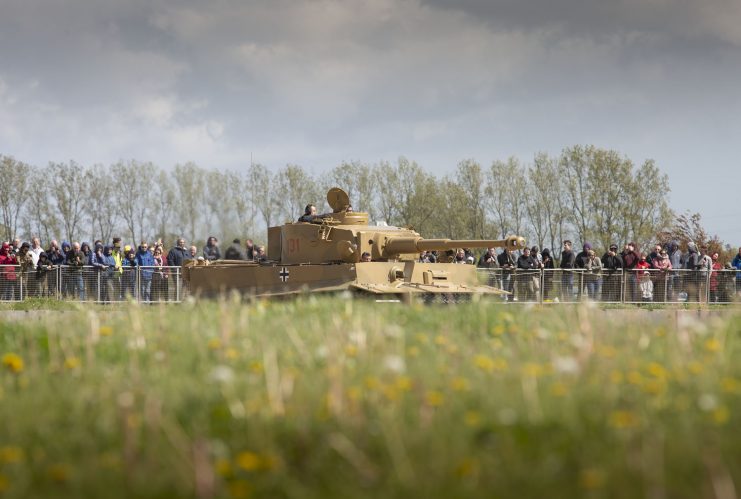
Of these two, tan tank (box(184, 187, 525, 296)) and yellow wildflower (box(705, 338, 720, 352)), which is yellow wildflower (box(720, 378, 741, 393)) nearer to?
yellow wildflower (box(705, 338, 720, 352))

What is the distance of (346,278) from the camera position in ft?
55.0

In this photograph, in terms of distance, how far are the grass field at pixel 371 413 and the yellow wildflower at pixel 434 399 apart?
0.07 ft

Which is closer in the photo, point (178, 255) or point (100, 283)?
point (100, 283)

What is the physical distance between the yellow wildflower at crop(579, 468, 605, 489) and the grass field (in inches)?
0.4

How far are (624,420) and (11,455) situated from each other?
3025 mm

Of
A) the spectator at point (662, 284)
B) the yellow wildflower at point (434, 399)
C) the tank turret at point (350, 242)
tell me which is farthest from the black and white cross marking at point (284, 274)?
the yellow wildflower at point (434, 399)

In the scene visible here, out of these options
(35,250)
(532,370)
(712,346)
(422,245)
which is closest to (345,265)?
(422,245)

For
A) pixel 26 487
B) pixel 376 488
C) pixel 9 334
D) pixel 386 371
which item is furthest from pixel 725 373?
pixel 9 334

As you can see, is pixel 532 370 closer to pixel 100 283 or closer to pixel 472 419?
pixel 472 419

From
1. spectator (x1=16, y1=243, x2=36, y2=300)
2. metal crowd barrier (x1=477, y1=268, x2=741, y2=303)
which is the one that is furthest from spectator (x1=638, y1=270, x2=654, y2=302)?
spectator (x1=16, y1=243, x2=36, y2=300)

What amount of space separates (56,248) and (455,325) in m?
20.1

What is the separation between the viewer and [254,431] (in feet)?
17.3

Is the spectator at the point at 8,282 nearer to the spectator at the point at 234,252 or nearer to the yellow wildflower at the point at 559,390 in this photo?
the spectator at the point at 234,252

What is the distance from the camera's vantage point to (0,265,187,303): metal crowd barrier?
2528 cm
